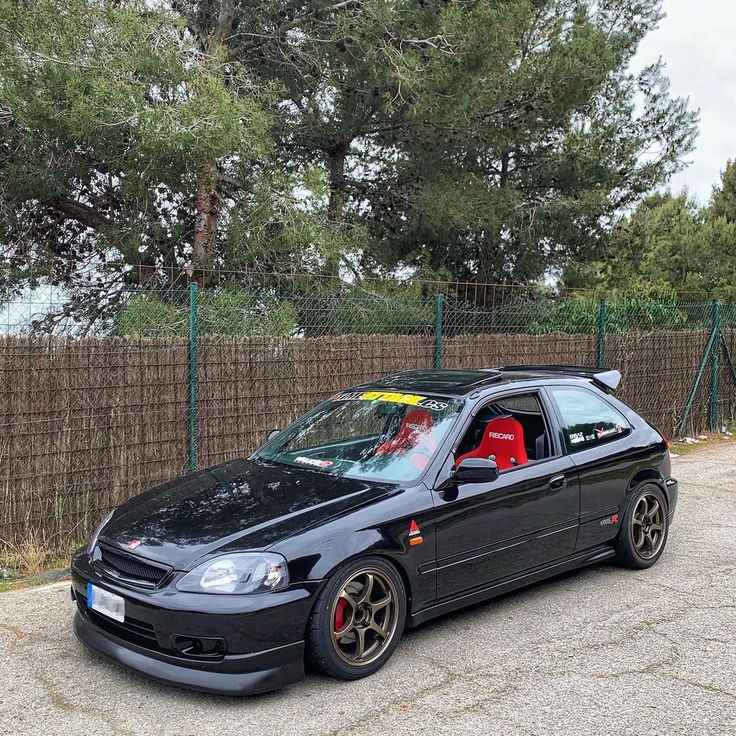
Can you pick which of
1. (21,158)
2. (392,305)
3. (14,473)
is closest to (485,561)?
(14,473)

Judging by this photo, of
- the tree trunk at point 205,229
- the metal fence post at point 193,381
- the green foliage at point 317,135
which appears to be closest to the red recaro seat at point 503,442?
the metal fence post at point 193,381

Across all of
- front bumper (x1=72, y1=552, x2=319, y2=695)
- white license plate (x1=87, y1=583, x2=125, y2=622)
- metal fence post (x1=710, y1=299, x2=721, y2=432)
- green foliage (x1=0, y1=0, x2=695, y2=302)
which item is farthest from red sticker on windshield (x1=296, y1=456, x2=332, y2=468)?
metal fence post (x1=710, y1=299, x2=721, y2=432)

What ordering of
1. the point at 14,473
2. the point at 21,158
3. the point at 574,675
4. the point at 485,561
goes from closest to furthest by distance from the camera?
the point at 574,675
the point at 485,561
the point at 14,473
the point at 21,158

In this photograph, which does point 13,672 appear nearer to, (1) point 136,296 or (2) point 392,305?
(1) point 136,296

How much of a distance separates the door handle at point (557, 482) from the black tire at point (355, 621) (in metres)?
1.37

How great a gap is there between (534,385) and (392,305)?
15.4 ft

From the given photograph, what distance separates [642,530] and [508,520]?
159 centimetres

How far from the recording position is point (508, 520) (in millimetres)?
4742

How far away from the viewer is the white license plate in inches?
151

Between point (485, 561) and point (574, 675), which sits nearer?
point (574, 675)

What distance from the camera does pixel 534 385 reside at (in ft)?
17.7

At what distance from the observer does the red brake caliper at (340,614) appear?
3.88m

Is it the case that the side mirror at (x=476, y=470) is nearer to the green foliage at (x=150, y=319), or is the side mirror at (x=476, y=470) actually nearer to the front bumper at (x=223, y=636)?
the front bumper at (x=223, y=636)

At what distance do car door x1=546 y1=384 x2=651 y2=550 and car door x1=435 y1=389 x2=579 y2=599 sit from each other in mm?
112
